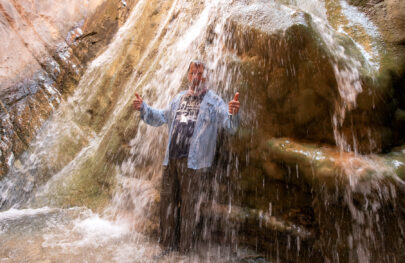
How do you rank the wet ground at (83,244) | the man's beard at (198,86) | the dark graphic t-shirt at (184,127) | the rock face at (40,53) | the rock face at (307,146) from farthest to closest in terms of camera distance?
the rock face at (40,53)
the man's beard at (198,86)
the dark graphic t-shirt at (184,127)
the wet ground at (83,244)
the rock face at (307,146)

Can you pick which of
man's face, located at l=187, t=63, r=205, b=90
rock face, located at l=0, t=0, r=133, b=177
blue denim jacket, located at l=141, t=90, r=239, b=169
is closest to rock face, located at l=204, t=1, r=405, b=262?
blue denim jacket, located at l=141, t=90, r=239, b=169

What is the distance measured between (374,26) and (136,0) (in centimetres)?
543

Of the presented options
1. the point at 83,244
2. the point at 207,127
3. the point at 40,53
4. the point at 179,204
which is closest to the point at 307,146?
the point at 207,127

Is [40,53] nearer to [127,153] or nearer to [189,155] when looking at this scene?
[127,153]

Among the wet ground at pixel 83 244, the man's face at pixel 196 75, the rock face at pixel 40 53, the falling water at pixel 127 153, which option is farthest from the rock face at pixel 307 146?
the rock face at pixel 40 53

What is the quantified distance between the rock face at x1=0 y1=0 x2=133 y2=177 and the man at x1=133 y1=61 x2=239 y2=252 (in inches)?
157

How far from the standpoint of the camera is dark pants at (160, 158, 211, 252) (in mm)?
2955

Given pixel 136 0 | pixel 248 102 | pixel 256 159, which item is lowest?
pixel 256 159

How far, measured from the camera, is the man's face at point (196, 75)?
2991 millimetres

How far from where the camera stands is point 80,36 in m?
6.95

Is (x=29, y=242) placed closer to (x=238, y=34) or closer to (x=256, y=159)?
(x=256, y=159)

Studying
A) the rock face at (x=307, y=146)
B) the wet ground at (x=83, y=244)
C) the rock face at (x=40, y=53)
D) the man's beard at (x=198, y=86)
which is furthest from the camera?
the rock face at (x=40, y=53)

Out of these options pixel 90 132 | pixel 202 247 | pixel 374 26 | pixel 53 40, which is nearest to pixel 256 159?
pixel 202 247

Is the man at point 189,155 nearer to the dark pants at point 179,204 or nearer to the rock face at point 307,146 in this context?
the dark pants at point 179,204
